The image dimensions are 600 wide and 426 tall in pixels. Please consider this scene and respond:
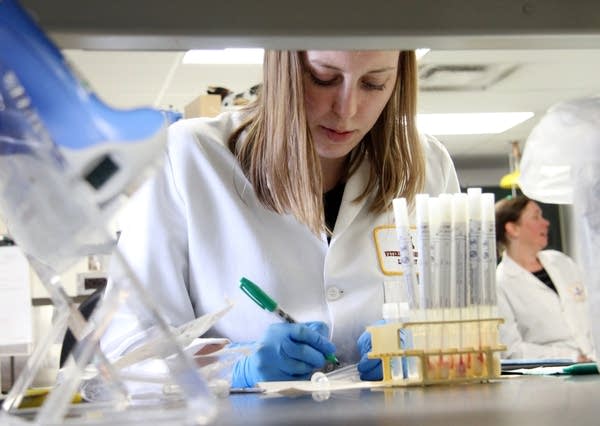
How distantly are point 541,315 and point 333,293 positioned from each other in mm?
4112

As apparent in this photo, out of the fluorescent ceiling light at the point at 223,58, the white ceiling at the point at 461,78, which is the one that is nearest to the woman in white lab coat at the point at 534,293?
the white ceiling at the point at 461,78

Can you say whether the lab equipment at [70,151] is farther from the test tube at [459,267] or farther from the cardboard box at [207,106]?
the cardboard box at [207,106]

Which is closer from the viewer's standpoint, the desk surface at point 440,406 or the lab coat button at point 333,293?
the desk surface at point 440,406

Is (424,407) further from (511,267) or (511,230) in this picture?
(511,230)

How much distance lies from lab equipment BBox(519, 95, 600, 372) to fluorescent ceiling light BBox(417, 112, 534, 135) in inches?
273

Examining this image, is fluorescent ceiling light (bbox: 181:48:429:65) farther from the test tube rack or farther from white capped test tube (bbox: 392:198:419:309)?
the test tube rack

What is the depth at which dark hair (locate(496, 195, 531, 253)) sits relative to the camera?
6.02 metres

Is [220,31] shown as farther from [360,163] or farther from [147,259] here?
[360,163]

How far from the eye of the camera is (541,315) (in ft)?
17.8

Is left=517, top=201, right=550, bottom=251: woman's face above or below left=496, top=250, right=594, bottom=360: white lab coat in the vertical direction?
above

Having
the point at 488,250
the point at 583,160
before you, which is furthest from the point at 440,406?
the point at 488,250

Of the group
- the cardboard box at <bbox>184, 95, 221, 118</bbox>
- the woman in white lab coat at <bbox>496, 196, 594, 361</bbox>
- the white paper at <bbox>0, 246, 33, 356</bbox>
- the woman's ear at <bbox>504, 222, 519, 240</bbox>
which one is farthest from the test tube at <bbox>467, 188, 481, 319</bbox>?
the woman's ear at <bbox>504, 222, 519, 240</bbox>

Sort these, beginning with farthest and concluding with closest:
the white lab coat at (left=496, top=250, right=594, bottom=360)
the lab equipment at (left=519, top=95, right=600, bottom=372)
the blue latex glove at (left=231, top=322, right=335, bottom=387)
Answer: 1. the white lab coat at (left=496, top=250, right=594, bottom=360)
2. the blue latex glove at (left=231, top=322, right=335, bottom=387)
3. the lab equipment at (left=519, top=95, right=600, bottom=372)

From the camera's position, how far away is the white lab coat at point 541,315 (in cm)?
527
